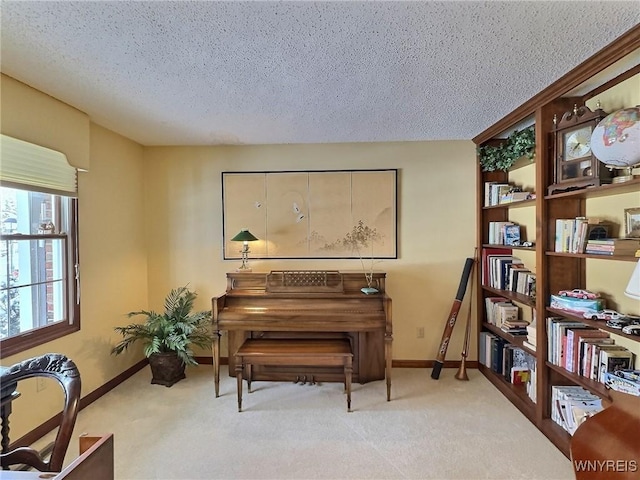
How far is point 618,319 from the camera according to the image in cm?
185

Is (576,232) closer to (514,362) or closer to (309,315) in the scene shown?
(514,362)

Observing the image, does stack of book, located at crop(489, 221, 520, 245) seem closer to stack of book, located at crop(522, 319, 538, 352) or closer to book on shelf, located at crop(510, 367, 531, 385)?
stack of book, located at crop(522, 319, 538, 352)

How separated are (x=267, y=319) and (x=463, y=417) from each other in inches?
68.9

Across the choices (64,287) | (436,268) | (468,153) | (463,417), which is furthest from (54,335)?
(468,153)

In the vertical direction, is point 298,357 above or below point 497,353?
above

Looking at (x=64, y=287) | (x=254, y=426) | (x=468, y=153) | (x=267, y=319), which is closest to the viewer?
(x=254, y=426)

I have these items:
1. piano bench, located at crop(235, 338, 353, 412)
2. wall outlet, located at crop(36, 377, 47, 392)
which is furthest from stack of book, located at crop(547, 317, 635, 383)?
wall outlet, located at crop(36, 377, 47, 392)

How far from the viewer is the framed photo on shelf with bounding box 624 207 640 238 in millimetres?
1875

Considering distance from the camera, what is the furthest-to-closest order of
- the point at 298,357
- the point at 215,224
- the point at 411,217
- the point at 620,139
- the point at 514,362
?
the point at 215,224 < the point at 411,217 < the point at 514,362 < the point at 298,357 < the point at 620,139

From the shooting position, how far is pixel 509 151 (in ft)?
9.37

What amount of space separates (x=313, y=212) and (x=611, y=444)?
2.78 metres

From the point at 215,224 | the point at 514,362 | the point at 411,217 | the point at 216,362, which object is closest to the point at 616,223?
the point at 514,362

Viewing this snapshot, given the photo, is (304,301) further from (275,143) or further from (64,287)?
(64,287)

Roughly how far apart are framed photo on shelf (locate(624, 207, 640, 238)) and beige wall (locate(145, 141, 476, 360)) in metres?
1.51
